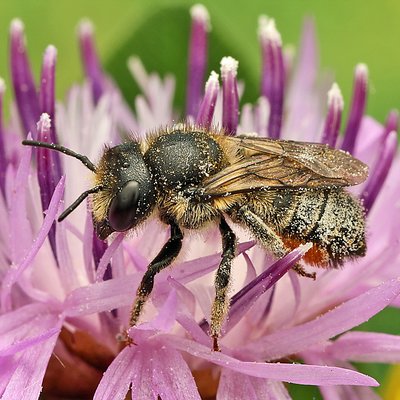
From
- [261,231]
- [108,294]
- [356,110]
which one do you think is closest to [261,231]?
[261,231]

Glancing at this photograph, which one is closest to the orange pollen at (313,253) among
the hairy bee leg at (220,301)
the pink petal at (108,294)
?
the hairy bee leg at (220,301)

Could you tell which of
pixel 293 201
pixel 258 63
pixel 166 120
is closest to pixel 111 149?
pixel 293 201

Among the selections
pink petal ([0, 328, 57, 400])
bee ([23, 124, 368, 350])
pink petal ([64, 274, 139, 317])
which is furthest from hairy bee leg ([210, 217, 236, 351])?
pink petal ([0, 328, 57, 400])

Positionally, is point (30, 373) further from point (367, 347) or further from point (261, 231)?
point (367, 347)

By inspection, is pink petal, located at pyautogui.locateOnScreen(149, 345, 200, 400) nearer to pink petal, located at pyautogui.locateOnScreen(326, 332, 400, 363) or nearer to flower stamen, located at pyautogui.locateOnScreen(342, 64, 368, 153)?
pink petal, located at pyautogui.locateOnScreen(326, 332, 400, 363)

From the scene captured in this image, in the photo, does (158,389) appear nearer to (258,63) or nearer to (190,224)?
(190,224)

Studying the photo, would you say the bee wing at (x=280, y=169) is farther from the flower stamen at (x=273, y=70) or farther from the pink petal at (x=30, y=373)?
the flower stamen at (x=273, y=70)
